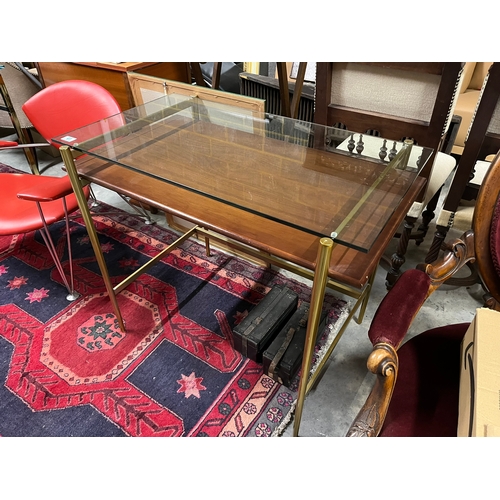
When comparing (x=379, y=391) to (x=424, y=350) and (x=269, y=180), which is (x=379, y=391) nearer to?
(x=424, y=350)

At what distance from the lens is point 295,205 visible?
2.99ft

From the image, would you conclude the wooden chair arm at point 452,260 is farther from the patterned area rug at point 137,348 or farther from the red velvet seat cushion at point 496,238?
the patterned area rug at point 137,348

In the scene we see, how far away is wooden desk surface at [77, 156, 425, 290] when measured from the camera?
0.84 m

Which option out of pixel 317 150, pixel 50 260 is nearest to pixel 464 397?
pixel 317 150

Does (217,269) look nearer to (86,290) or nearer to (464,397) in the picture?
(86,290)

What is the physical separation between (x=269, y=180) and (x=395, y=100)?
2.34 feet

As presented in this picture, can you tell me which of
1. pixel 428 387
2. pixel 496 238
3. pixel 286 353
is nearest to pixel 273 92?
pixel 286 353

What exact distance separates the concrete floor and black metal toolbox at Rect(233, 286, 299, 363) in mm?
249

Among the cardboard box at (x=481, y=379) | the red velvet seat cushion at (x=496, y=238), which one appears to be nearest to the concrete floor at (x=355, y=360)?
the cardboard box at (x=481, y=379)

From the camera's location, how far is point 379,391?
2.39 ft

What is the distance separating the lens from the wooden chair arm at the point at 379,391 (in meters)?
0.67

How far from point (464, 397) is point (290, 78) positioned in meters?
2.47

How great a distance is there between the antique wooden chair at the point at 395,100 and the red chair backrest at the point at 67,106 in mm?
949

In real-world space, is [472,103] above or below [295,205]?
below
